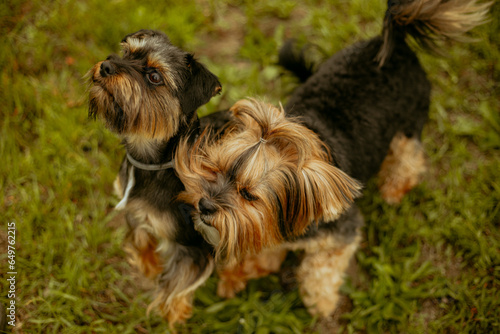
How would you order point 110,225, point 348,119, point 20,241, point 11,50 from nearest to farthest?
point 348,119
point 20,241
point 110,225
point 11,50

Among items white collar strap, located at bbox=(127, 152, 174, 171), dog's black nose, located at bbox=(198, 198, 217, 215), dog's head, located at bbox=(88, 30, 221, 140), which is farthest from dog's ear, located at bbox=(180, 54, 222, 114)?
dog's black nose, located at bbox=(198, 198, 217, 215)

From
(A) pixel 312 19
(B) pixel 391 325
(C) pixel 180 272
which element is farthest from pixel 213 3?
(B) pixel 391 325

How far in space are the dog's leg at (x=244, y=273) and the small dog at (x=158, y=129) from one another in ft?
1.30

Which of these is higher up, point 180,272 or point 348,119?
point 348,119

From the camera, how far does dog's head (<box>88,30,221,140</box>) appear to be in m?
2.11

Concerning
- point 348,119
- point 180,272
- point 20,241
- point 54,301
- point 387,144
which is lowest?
point 54,301

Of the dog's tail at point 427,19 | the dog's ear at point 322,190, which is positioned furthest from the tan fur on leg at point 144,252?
the dog's tail at point 427,19

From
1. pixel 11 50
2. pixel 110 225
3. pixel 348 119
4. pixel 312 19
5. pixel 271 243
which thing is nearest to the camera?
pixel 271 243

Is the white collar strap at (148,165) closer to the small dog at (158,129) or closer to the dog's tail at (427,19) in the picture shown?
the small dog at (158,129)

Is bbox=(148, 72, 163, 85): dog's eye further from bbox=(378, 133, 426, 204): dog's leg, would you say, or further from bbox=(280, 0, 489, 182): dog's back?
bbox=(378, 133, 426, 204): dog's leg

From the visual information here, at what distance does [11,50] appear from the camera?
4.12 metres

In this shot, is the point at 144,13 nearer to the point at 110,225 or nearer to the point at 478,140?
the point at 110,225

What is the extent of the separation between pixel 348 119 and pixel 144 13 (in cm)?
279

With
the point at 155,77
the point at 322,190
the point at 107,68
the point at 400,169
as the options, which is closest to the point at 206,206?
the point at 322,190
